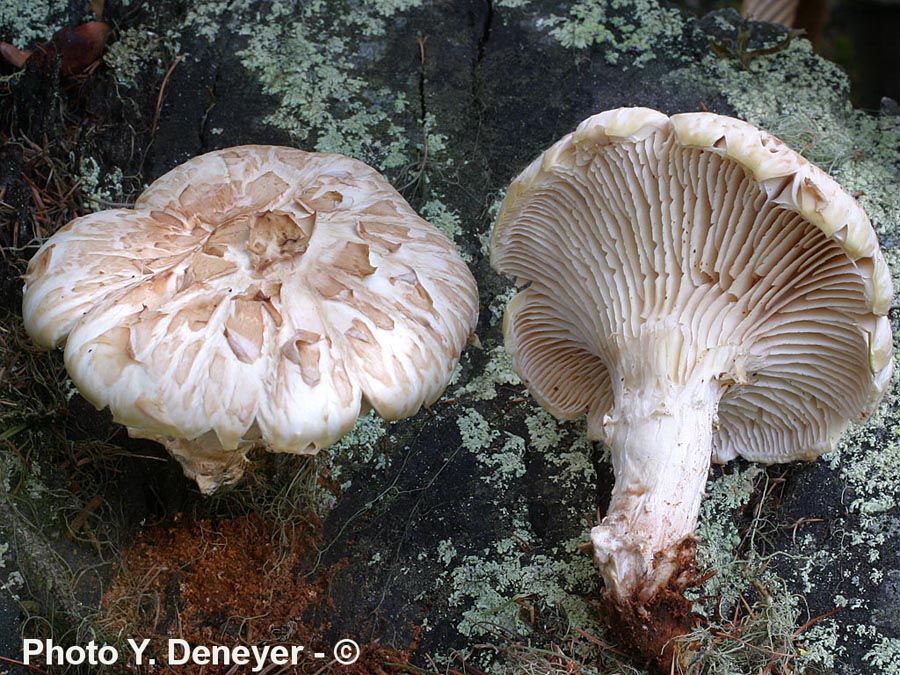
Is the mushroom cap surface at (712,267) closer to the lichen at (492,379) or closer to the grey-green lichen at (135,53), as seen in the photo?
the lichen at (492,379)

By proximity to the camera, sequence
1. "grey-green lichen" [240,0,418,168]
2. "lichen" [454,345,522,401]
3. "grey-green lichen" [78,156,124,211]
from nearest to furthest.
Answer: "lichen" [454,345,522,401] < "grey-green lichen" [78,156,124,211] < "grey-green lichen" [240,0,418,168]

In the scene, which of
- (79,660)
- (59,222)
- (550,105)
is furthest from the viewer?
(550,105)

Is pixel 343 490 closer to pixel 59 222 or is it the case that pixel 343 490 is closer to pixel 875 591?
pixel 59 222

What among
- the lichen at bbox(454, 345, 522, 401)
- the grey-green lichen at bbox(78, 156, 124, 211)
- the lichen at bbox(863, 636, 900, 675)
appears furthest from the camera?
the grey-green lichen at bbox(78, 156, 124, 211)

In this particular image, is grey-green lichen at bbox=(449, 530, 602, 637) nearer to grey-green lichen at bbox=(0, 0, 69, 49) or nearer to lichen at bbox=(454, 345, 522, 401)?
lichen at bbox=(454, 345, 522, 401)

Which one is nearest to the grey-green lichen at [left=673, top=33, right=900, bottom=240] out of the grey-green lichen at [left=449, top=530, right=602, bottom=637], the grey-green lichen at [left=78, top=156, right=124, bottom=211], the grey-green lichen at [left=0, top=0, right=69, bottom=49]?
the grey-green lichen at [left=449, top=530, right=602, bottom=637]

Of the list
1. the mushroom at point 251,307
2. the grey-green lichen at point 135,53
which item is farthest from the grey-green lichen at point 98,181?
the mushroom at point 251,307

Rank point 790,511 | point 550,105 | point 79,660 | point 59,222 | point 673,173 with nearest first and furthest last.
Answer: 1. point 673,173
2. point 79,660
3. point 790,511
4. point 59,222
5. point 550,105

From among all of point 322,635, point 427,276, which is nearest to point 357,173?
point 427,276
